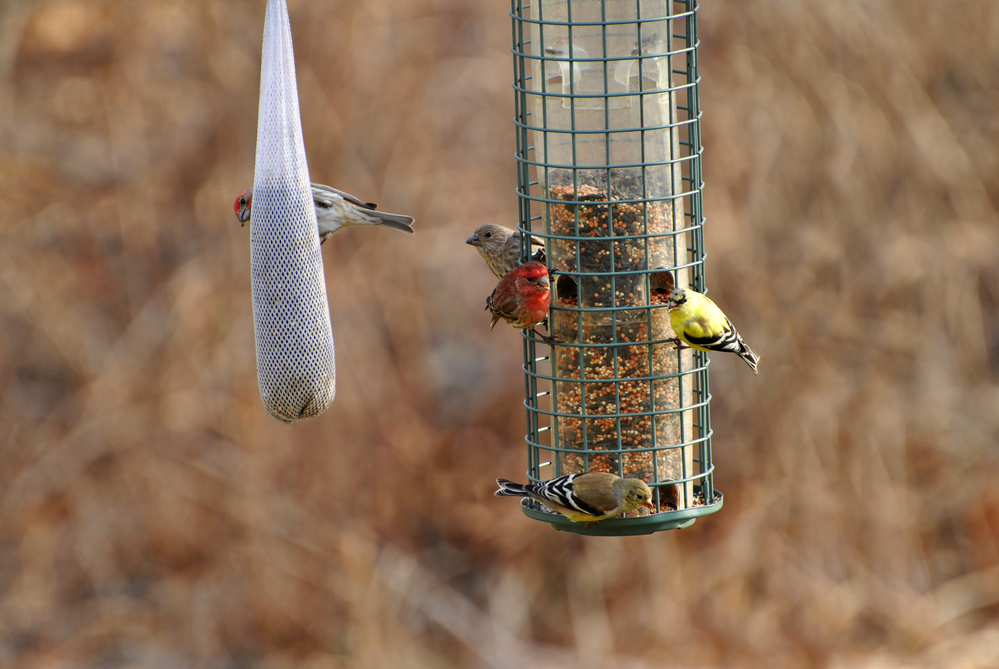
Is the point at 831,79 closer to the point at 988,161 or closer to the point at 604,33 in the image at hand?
the point at 988,161

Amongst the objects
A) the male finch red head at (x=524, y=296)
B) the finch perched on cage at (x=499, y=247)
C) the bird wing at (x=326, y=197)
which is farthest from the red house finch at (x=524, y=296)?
the bird wing at (x=326, y=197)

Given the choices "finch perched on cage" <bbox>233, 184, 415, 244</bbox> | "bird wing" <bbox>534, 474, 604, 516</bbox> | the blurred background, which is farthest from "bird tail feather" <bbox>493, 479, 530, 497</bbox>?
the blurred background

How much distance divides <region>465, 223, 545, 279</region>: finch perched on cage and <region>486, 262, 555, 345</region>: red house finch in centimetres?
92

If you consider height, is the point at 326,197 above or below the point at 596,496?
above

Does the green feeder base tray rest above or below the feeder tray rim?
below

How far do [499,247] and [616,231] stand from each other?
1197 millimetres

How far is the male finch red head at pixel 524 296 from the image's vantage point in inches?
225

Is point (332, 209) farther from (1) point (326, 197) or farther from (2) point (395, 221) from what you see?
(2) point (395, 221)

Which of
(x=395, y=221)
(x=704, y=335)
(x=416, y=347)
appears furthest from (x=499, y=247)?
(x=416, y=347)

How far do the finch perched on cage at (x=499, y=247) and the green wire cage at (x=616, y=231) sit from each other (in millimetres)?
620

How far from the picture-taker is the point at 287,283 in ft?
17.2

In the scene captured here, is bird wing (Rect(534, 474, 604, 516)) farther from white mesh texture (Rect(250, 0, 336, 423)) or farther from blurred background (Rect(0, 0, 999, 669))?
blurred background (Rect(0, 0, 999, 669))

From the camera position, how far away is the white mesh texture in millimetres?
5215

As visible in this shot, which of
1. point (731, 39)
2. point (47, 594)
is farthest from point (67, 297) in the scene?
point (731, 39)
